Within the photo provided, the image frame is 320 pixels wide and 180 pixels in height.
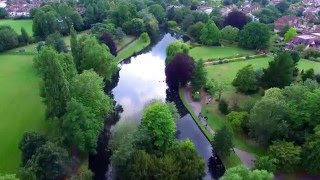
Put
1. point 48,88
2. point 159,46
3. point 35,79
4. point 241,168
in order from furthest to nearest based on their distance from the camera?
point 159,46 → point 35,79 → point 48,88 → point 241,168

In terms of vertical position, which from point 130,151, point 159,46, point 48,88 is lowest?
point 159,46

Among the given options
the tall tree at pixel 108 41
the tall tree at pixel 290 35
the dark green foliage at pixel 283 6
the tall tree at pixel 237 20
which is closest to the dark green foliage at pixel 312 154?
the tall tree at pixel 108 41

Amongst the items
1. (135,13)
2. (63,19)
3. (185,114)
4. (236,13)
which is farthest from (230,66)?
(63,19)

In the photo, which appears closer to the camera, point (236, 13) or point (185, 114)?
point (185, 114)

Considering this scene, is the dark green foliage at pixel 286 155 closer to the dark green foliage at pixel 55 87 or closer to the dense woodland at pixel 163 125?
the dense woodland at pixel 163 125

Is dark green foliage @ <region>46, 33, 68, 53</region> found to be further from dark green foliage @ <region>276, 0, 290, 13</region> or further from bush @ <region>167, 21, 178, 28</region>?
dark green foliage @ <region>276, 0, 290, 13</region>

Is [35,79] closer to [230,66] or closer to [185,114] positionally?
[185,114]

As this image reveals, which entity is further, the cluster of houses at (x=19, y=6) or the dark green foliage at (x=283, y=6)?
the cluster of houses at (x=19, y=6)
